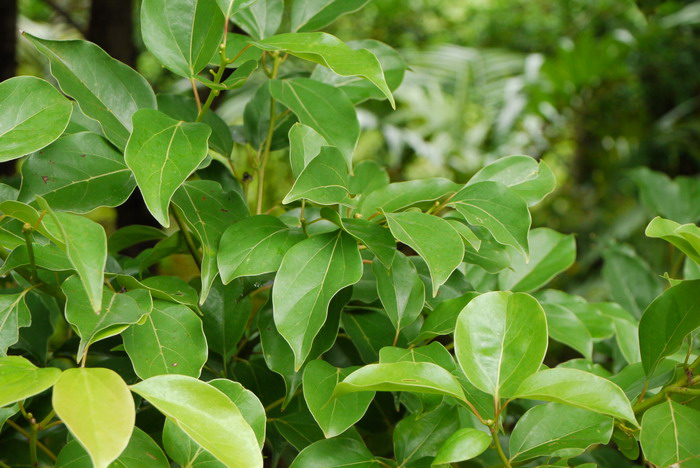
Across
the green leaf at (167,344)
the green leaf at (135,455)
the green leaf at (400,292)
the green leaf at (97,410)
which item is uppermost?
the green leaf at (97,410)

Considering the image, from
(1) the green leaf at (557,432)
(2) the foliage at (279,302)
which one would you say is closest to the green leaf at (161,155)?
(2) the foliage at (279,302)

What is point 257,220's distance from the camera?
377mm

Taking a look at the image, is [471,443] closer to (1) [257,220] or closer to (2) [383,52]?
(1) [257,220]

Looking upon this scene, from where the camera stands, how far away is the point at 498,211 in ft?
1.24

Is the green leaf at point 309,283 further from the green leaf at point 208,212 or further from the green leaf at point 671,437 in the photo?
the green leaf at point 671,437

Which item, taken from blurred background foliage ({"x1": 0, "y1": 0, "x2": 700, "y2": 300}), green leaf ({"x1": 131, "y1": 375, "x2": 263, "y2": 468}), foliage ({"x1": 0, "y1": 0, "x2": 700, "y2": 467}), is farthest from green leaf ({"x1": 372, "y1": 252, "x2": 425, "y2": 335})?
blurred background foliage ({"x1": 0, "y1": 0, "x2": 700, "y2": 300})

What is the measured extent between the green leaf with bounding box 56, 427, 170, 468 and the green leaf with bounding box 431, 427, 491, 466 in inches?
5.1

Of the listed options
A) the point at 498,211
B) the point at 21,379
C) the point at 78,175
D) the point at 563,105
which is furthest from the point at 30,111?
the point at 563,105

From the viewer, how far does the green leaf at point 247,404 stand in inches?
12.6

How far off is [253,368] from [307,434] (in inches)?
2.6

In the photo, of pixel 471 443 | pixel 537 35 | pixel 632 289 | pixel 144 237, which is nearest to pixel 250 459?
pixel 471 443

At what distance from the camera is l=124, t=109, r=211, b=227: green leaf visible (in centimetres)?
32

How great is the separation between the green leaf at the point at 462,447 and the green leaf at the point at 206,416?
0.09 meters

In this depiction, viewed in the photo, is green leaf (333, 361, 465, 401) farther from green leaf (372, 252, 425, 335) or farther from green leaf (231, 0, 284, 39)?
green leaf (231, 0, 284, 39)
